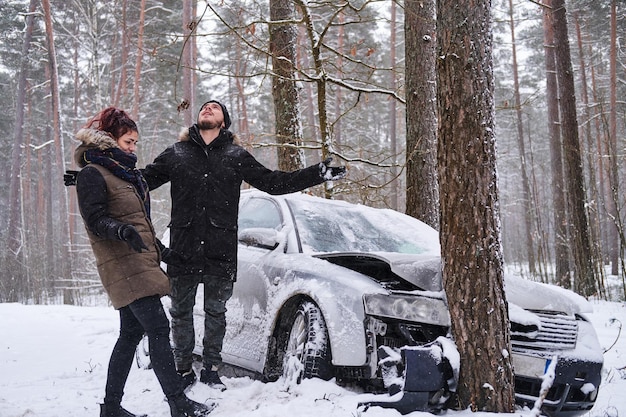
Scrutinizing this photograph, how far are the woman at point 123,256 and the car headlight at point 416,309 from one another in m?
1.25

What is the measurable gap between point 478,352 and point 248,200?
2.78 meters

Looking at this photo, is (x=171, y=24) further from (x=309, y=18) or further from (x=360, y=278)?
(x=360, y=278)

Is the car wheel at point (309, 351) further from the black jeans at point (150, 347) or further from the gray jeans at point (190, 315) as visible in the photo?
the black jeans at point (150, 347)

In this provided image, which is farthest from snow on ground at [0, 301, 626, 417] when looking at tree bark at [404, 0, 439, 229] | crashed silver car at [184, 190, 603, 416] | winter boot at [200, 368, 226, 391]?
tree bark at [404, 0, 439, 229]

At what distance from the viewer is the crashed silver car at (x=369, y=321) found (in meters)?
3.08

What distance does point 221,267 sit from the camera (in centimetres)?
382

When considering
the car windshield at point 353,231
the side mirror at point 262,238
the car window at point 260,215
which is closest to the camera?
the side mirror at point 262,238

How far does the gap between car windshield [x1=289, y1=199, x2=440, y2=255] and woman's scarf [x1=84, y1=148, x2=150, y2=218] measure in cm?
134

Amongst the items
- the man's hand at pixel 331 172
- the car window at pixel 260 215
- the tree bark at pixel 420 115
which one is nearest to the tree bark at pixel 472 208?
the man's hand at pixel 331 172

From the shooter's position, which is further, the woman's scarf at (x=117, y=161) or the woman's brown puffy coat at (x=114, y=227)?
the woman's scarf at (x=117, y=161)

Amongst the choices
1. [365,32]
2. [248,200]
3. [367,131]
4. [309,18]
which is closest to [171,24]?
[365,32]

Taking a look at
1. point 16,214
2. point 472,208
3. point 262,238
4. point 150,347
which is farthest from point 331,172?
point 16,214

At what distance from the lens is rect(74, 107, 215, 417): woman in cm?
312

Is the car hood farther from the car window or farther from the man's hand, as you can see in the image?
the car window
